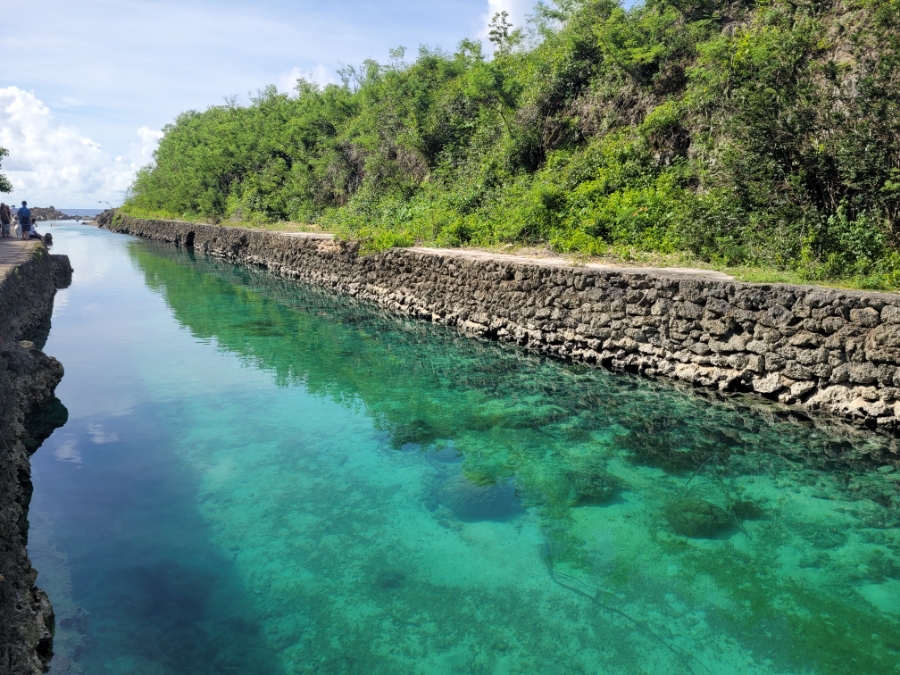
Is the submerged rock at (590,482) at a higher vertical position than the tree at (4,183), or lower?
lower

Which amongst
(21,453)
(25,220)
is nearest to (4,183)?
(25,220)

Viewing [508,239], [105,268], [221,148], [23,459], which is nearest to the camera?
[23,459]

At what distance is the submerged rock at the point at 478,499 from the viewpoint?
610 cm

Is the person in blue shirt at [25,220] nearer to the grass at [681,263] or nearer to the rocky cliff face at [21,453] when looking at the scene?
the rocky cliff face at [21,453]

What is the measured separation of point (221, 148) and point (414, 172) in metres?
20.7

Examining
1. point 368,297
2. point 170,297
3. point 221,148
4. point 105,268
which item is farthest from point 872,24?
point 221,148

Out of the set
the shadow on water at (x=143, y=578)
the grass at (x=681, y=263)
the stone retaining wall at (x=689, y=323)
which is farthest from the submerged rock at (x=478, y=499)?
the grass at (x=681, y=263)

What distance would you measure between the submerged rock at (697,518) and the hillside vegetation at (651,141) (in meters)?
5.23

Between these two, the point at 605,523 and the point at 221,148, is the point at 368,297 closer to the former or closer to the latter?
the point at 605,523

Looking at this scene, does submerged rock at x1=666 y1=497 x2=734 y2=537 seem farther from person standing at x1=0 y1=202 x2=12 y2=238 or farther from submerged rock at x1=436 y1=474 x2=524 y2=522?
person standing at x1=0 y1=202 x2=12 y2=238

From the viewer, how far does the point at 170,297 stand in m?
20.3

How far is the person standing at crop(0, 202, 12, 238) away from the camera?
24750 millimetres

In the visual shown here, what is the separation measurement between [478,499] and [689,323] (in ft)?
16.7

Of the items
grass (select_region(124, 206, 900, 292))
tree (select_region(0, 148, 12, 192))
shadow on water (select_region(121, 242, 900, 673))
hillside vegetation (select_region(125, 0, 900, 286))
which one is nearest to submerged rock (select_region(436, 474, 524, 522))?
shadow on water (select_region(121, 242, 900, 673))
